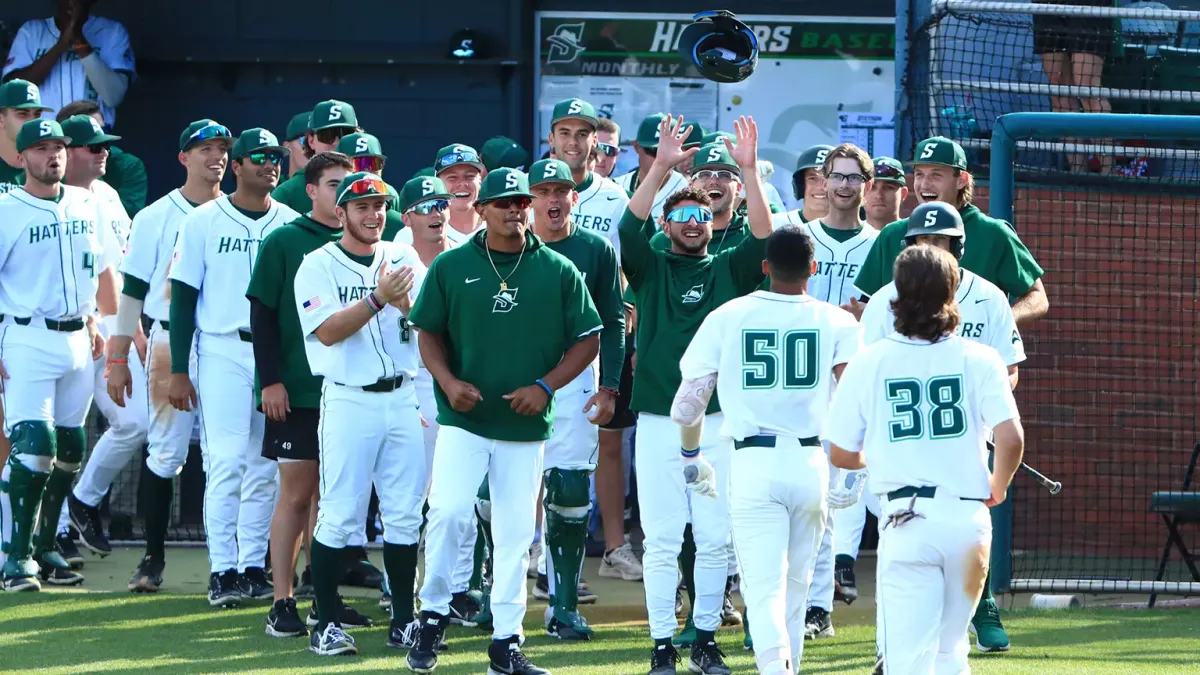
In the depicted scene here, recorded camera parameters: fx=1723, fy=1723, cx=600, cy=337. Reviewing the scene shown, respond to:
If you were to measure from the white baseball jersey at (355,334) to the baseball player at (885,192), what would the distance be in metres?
2.44

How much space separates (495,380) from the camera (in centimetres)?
651

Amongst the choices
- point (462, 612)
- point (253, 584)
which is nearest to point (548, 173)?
point (462, 612)

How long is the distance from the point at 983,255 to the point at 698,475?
1.76 metres

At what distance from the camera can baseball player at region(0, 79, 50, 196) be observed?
8906 mm

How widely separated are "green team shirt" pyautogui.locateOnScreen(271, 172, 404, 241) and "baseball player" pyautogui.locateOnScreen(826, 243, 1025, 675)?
363cm

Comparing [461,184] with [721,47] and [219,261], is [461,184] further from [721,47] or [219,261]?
[721,47]

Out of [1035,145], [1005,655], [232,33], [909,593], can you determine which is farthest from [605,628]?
[232,33]

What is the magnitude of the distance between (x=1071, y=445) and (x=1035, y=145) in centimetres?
164

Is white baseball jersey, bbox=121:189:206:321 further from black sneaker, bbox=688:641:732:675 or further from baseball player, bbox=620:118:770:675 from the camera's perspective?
black sneaker, bbox=688:641:732:675

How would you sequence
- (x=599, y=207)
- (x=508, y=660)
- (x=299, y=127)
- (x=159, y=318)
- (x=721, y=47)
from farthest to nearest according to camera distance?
(x=299, y=127) < (x=599, y=207) < (x=159, y=318) < (x=721, y=47) < (x=508, y=660)

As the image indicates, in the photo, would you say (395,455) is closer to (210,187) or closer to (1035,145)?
(210,187)

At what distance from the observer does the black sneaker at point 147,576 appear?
820 centimetres

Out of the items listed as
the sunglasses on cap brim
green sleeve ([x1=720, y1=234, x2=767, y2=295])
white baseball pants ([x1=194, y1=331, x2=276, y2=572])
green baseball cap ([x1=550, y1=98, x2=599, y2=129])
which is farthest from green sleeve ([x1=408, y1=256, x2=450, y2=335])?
green baseball cap ([x1=550, y1=98, x2=599, y2=129])

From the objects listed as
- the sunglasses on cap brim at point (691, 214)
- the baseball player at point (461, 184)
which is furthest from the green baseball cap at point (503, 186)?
the baseball player at point (461, 184)
